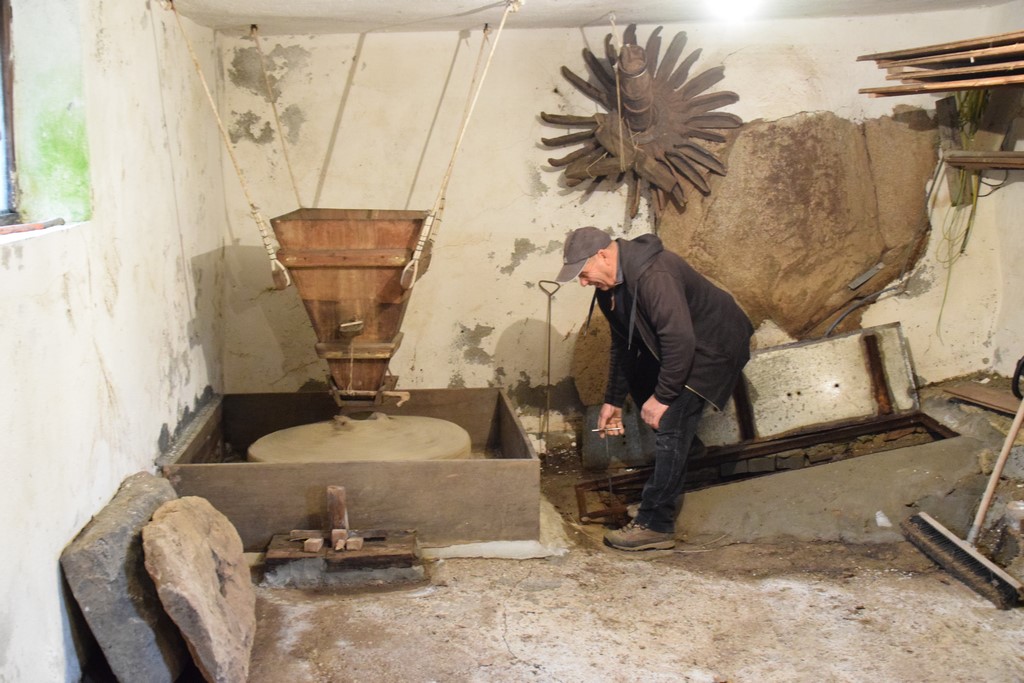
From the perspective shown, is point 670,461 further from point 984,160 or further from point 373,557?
point 984,160

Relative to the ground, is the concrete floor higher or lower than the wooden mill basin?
lower

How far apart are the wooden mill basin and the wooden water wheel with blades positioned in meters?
1.47

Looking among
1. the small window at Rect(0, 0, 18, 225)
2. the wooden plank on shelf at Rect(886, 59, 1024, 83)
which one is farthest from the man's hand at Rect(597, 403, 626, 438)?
the small window at Rect(0, 0, 18, 225)

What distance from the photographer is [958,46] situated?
405 centimetres

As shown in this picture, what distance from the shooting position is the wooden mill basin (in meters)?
3.80

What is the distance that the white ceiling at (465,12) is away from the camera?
13.6 ft

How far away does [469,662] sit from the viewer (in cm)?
299

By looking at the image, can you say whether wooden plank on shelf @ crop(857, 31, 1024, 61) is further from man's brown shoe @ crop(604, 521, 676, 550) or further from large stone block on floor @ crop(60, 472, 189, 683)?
large stone block on floor @ crop(60, 472, 189, 683)

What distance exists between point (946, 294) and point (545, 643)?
3.36 metres

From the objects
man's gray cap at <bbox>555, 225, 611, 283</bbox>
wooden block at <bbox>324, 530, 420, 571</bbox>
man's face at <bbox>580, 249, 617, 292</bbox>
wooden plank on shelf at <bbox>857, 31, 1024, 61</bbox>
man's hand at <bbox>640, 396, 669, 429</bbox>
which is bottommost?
wooden block at <bbox>324, 530, 420, 571</bbox>

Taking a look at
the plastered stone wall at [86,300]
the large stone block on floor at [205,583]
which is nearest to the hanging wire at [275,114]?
the plastered stone wall at [86,300]

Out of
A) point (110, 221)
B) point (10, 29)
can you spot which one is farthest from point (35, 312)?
point (10, 29)

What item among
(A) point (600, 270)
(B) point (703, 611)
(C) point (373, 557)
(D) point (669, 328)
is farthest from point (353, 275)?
(B) point (703, 611)

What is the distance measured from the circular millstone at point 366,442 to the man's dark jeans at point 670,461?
858 mm
